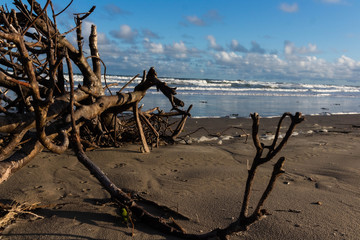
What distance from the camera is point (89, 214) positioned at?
2.22 meters

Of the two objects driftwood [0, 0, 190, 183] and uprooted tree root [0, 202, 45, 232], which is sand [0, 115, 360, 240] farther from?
driftwood [0, 0, 190, 183]

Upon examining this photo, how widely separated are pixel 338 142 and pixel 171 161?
11.8ft

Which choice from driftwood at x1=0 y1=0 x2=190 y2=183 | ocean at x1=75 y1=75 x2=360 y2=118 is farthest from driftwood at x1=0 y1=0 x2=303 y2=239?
ocean at x1=75 y1=75 x2=360 y2=118

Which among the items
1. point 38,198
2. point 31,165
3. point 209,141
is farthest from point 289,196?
point 209,141

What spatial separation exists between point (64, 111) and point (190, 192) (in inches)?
59.2

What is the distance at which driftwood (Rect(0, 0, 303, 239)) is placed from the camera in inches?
59.1

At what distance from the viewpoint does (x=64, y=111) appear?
3.21 metres

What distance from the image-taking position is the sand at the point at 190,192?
2.04 metres

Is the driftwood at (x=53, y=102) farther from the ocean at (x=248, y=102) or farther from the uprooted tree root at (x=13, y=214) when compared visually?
the ocean at (x=248, y=102)

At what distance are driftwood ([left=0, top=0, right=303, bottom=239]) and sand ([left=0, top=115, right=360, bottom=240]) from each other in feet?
0.73

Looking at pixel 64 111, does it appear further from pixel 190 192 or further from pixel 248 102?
pixel 248 102

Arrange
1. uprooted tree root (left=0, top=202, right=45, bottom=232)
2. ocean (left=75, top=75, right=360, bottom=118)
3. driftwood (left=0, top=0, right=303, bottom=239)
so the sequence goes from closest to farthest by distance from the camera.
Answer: driftwood (left=0, top=0, right=303, bottom=239)
uprooted tree root (left=0, top=202, right=45, bottom=232)
ocean (left=75, top=75, right=360, bottom=118)

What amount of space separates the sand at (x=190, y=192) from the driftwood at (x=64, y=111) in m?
0.22

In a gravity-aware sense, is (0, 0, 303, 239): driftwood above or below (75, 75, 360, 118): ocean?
above
